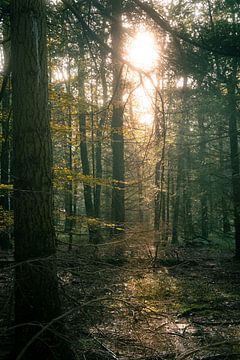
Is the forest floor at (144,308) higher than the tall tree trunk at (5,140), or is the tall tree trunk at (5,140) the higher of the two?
the tall tree trunk at (5,140)

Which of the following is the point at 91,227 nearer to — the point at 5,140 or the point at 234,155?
the point at 5,140

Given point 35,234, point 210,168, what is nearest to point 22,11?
point 35,234

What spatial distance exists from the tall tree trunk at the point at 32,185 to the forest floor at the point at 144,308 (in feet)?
0.79

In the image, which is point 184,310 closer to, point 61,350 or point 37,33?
point 61,350

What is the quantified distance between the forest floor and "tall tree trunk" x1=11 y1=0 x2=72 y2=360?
0.79ft

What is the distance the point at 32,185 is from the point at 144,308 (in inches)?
151

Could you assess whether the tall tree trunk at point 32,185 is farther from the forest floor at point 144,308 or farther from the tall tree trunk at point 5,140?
the tall tree trunk at point 5,140

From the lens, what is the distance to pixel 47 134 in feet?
14.7

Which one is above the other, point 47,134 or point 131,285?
point 47,134

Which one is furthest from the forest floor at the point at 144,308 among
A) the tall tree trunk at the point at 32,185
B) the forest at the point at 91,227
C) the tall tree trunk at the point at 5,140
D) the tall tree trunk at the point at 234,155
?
the tall tree trunk at the point at 234,155

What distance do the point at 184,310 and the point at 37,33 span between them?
6160 millimetres

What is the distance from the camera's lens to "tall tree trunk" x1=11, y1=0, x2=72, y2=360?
4289 millimetres

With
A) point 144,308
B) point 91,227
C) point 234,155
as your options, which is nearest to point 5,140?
point 144,308

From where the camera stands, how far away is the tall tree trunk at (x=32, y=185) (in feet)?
14.1
